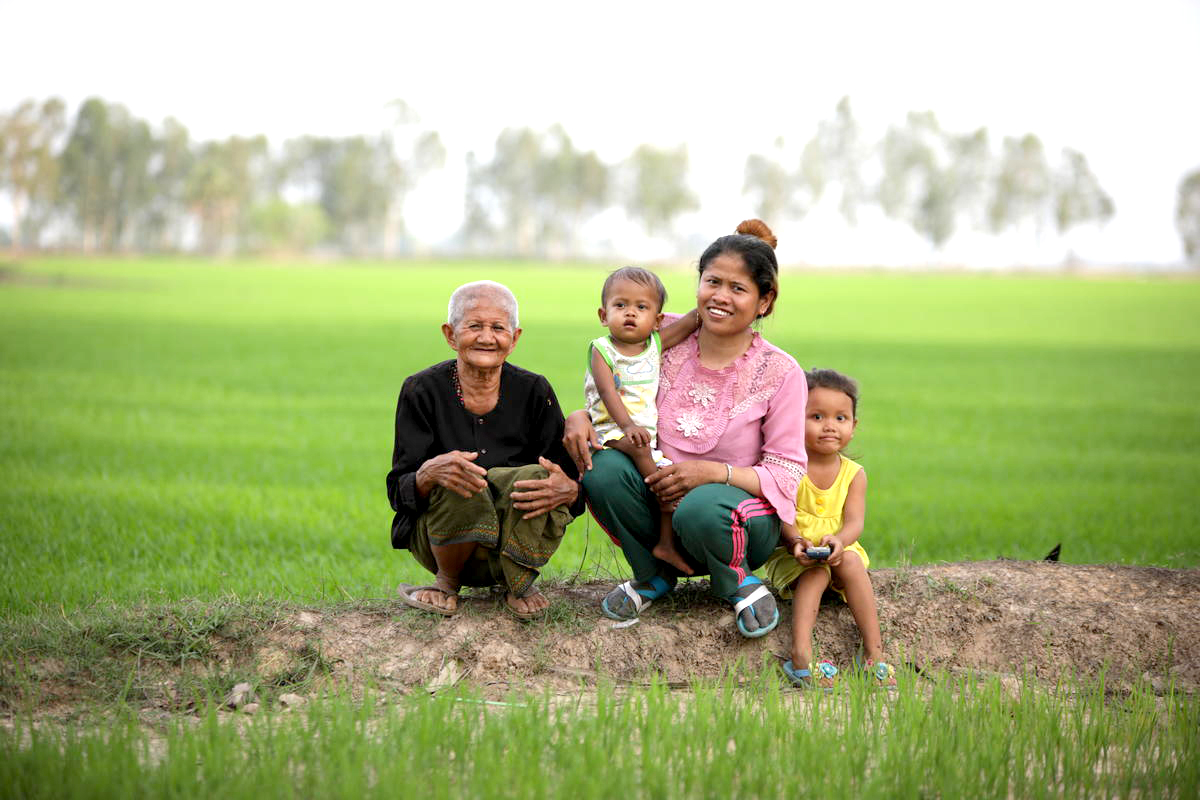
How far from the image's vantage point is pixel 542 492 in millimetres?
4457

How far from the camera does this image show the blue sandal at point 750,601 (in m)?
4.63

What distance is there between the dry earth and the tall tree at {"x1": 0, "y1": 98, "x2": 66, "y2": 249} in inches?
2949

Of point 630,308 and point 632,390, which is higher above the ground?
point 630,308

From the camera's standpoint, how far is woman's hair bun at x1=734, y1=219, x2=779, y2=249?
4.77 m

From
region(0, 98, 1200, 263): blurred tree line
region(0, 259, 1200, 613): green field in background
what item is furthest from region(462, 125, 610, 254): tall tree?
region(0, 259, 1200, 613): green field in background

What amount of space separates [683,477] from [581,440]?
1.45ft

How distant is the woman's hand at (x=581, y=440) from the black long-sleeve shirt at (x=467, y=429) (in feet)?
A: 0.36

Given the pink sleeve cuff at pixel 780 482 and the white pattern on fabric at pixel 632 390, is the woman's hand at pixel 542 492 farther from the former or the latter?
the pink sleeve cuff at pixel 780 482

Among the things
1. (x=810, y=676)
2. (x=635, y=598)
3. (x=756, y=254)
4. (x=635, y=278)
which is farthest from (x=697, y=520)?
(x=756, y=254)

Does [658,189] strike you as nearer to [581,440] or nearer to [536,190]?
[536,190]

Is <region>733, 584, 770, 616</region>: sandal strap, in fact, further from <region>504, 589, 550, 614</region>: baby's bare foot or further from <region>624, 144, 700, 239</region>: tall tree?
<region>624, 144, 700, 239</region>: tall tree

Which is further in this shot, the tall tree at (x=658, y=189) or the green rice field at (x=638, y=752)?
the tall tree at (x=658, y=189)

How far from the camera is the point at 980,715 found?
3.93 metres

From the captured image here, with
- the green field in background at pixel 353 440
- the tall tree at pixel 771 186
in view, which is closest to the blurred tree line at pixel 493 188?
the tall tree at pixel 771 186
